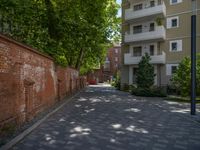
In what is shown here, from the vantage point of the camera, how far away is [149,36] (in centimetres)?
3203

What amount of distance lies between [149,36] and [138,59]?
3003mm

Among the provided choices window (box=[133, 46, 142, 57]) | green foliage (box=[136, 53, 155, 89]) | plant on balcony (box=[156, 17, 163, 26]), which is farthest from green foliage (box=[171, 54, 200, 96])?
window (box=[133, 46, 142, 57])

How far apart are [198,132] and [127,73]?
27.0 m

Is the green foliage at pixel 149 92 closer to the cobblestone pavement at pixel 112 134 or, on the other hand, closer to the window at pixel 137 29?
the window at pixel 137 29

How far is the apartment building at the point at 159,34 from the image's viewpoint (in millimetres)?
30703

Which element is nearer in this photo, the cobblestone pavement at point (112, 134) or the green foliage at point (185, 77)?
the cobblestone pavement at point (112, 134)

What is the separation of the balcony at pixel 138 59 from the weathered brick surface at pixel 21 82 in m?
19.4

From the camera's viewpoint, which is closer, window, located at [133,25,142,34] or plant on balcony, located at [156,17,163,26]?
plant on balcony, located at [156,17,163,26]

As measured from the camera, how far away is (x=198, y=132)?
9.06 meters

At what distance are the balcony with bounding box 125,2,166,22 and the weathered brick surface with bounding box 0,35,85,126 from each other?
20458mm

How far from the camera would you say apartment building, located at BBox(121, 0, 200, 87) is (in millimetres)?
30703

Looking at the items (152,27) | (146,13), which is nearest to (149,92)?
(152,27)

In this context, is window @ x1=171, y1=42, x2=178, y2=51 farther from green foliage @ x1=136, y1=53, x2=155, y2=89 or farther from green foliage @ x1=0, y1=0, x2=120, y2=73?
green foliage @ x1=0, y1=0, x2=120, y2=73

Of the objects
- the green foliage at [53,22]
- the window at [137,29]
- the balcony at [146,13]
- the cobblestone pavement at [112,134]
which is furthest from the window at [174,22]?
the cobblestone pavement at [112,134]
